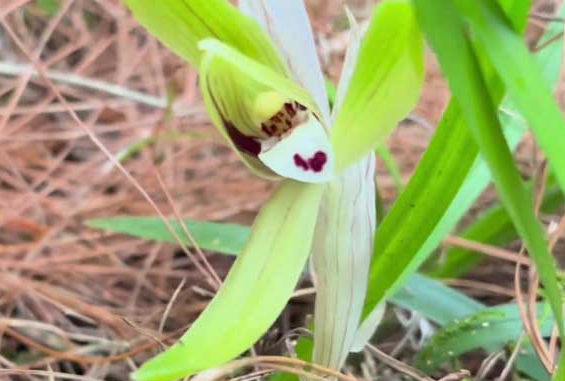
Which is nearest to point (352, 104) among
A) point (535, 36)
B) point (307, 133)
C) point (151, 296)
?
point (307, 133)

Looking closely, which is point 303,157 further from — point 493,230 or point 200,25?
point 493,230

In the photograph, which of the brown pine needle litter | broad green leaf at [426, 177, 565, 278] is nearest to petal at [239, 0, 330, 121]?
the brown pine needle litter

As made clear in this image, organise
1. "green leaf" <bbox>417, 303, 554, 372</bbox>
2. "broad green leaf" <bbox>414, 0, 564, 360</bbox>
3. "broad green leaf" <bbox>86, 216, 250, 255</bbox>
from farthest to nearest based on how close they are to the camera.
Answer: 1. "broad green leaf" <bbox>86, 216, 250, 255</bbox>
2. "green leaf" <bbox>417, 303, 554, 372</bbox>
3. "broad green leaf" <bbox>414, 0, 564, 360</bbox>

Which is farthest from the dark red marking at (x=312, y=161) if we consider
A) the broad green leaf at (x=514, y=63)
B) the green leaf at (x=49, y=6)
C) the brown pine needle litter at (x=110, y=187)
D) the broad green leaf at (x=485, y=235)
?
the green leaf at (x=49, y=6)

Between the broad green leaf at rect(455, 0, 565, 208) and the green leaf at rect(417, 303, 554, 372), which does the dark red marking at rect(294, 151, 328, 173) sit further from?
the green leaf at rect(417, 303, 554, 372)

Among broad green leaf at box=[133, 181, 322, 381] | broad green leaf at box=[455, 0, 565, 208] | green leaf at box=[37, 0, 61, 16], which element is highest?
broad green leaf at box=[455, 0, 565, 208]

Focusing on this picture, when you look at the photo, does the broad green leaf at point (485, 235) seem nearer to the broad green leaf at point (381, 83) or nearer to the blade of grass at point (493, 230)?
the blade of grass at point (493, 230)

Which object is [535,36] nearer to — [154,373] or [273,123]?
[273,123]
